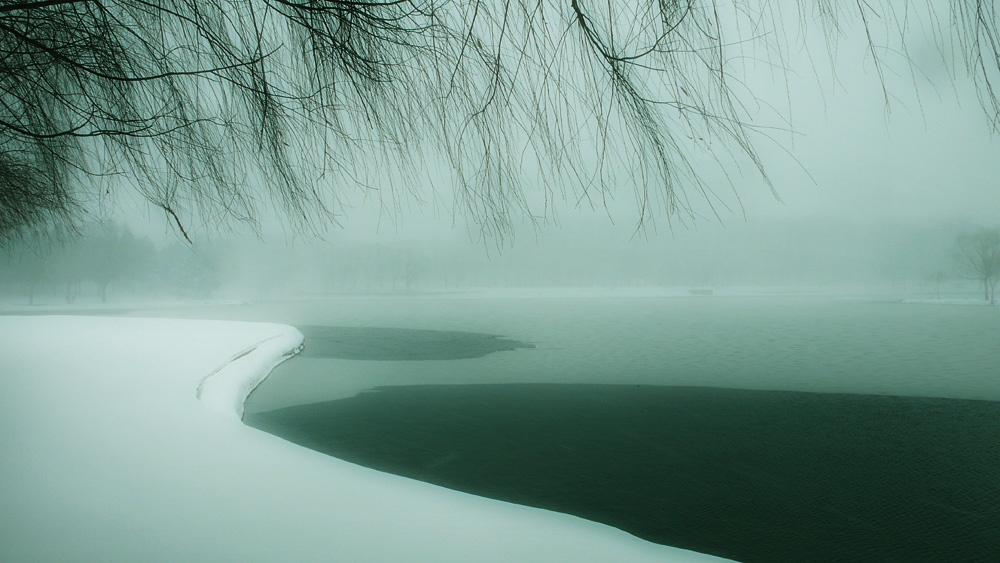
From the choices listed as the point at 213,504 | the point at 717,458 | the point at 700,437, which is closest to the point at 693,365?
the point at 700,437

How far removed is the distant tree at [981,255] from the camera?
3406cm

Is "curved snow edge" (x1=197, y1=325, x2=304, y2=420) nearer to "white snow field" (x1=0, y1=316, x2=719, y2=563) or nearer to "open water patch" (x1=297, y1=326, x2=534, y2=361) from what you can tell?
"open water patch" (x1=297, y1=326, x2=534, y2=361)

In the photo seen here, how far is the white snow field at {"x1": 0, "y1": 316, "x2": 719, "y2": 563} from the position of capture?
182 cm

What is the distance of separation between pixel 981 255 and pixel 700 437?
1604 inches

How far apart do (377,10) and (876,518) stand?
4.68m

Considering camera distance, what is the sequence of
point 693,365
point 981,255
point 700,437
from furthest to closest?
point 981,255 → point 693,365 → point 700,437

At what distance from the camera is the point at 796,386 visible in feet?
29.7

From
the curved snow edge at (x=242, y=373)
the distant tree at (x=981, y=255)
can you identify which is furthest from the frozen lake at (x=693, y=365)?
the distant tree at (x=981, y=255)

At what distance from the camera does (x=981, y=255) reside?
34812mm

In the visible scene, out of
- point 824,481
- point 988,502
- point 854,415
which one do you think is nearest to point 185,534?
point 824,481

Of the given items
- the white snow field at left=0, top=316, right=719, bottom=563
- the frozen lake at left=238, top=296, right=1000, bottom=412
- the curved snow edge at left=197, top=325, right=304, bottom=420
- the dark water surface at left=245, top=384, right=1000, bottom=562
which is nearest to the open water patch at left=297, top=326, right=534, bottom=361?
the frozen lake at left=238, top=296, right=1000, bottom=412

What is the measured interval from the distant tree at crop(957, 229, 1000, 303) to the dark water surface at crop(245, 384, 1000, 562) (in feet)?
116

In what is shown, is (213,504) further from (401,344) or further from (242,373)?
(401,344)

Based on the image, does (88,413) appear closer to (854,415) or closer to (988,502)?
(988,502)
